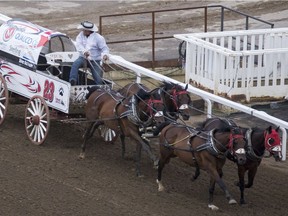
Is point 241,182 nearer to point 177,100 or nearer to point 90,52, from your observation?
point 177,100

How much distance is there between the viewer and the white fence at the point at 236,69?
19531 mm

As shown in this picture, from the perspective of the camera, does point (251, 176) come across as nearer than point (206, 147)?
No

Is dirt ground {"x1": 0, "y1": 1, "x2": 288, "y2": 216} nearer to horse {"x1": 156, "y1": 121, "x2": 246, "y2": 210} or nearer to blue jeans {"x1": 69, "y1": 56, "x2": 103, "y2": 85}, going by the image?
horse {"x1": 156, "y1": 121, "x2": 246, "y2": 210}

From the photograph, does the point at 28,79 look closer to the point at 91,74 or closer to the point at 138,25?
the point at 91,74

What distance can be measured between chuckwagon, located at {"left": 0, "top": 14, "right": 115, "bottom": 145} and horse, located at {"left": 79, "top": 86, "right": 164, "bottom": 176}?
0.40 m

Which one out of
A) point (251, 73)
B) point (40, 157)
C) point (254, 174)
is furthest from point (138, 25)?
point (254, 174)

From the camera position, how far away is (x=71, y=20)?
2762 centimetres

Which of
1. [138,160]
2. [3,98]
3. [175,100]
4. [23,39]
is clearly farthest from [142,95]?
[3,98]

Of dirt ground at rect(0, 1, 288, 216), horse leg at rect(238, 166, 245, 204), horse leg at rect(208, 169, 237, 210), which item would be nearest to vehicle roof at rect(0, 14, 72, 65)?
dirt ground at rect(0, 1, 288, 216)

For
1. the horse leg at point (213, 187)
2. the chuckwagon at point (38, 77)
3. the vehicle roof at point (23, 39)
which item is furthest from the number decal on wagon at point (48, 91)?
the horse leg at point (213, 187)

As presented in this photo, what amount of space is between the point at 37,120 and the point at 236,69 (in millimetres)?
3994

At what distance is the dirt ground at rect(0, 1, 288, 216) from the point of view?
47.8 feet

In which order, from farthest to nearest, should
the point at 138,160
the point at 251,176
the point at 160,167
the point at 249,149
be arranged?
the point at 138,160, the point at 160,167, the point at 251,176, the point at 249,149

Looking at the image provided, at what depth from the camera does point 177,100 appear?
1587cm
